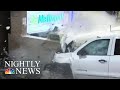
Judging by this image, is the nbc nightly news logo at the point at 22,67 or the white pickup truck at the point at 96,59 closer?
the white pickup truck at the point at 96,59

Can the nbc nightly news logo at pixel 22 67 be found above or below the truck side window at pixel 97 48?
below

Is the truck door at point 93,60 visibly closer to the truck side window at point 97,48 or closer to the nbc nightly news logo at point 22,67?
the truck side window at point 97,48

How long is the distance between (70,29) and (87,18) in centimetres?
48

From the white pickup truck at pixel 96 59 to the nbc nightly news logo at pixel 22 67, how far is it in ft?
1.60

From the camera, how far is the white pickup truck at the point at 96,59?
8617 millimetres

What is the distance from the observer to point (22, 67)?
28.9 feet

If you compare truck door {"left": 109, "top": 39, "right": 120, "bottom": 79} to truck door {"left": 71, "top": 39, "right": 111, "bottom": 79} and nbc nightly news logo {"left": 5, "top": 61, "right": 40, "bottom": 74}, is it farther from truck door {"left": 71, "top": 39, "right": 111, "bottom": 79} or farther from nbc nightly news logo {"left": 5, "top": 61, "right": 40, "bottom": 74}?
nbc nightly news logo {"left": 5, "top": 61, "right": 40, "bottom": 74}

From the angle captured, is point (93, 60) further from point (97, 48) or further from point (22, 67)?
point (22, 67)

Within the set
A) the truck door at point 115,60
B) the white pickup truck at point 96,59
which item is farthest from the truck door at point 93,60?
the truck door at point 115,60

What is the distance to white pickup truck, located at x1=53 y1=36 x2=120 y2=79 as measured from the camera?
8.62m

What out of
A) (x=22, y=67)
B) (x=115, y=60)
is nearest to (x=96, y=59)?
(x=115, y=60)

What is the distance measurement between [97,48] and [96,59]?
26cm

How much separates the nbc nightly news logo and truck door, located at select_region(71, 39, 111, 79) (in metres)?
0.92
